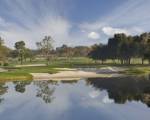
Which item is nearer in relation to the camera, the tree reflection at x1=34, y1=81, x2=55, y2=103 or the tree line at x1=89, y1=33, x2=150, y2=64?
the tree reflection at x1=34, y1=81, x2=55, y2=103

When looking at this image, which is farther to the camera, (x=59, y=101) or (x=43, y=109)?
(x=59, y=101)

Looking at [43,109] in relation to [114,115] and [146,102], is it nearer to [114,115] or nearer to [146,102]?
[114,115]

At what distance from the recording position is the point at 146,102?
3372 cm

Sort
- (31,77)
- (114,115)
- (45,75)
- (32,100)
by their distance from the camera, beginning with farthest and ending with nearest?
(45,75) → (31,77) → (32,100) → (114,115)

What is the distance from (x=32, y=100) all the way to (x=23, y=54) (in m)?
121

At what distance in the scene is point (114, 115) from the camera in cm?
2655

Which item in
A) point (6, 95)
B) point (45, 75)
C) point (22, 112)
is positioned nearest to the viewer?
point (22, 112)

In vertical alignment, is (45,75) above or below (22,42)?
below

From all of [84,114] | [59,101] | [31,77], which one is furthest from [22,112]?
[31,77]

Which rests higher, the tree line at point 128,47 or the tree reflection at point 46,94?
the tree line at point 128,47

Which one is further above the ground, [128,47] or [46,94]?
[128,47]

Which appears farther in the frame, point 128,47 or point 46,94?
point 128,47

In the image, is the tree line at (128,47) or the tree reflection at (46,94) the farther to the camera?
the tree line at (128,47)

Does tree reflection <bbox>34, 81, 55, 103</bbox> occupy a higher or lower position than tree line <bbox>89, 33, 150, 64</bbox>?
lower
